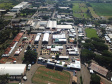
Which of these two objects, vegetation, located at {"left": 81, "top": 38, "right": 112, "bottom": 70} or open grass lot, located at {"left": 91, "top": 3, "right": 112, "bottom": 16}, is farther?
open grass lot, located at {"left": 91, "top": 3, "right": 112, "bottom": 16}

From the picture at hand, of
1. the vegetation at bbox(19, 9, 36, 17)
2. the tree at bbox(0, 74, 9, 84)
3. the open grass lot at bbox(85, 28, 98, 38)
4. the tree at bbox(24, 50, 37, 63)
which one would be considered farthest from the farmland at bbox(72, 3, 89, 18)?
the tree at bbox(0, 74, 9, 84)

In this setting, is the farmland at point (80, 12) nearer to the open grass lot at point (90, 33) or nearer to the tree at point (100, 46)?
the open grass lot at point (90, 33)

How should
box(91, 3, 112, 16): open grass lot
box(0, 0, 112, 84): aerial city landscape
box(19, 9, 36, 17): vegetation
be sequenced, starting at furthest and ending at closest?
box(91, 3, 112, 16): open grass lot, box(19, 9, 36, 17): vegetation, box(0, 0, 112, 84): aerial city landscape

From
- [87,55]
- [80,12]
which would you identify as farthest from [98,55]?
[80,12]

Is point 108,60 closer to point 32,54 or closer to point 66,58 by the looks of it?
point 66,58

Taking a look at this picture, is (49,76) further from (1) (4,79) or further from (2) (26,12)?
(2) (26,12)

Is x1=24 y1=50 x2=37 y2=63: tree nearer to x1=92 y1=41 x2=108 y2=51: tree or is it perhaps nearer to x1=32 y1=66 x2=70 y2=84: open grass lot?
x1=32 y1=66 x2=70 y2=84: open grass lot

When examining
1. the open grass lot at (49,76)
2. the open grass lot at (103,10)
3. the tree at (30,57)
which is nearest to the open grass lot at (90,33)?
the open grass lot at (49,76)

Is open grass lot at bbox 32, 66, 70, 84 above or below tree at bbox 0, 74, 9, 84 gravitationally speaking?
below
